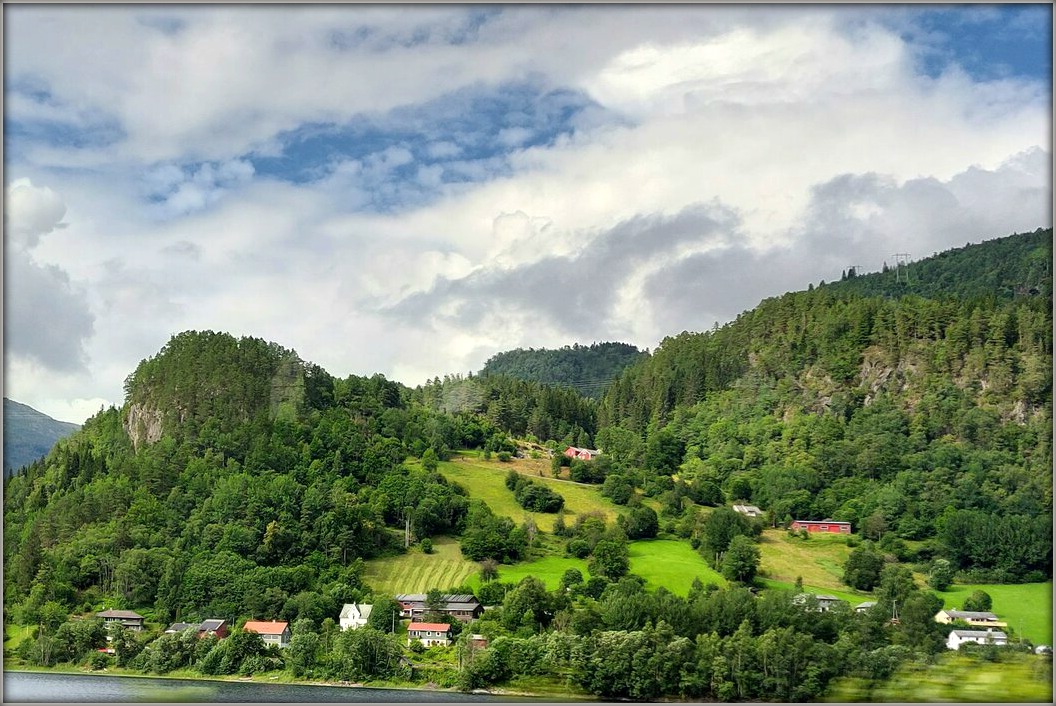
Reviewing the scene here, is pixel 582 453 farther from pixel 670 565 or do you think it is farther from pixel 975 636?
pixel 975 636

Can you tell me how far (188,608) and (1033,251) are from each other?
67034 millimetres

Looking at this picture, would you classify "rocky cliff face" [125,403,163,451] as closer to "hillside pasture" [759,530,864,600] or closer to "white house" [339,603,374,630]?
"white house" [339,603,374,630]

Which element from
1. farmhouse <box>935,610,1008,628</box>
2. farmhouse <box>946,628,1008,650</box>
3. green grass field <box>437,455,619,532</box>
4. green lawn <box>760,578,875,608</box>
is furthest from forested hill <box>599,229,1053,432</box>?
farmhouse <box>946,628,1008,650</box>

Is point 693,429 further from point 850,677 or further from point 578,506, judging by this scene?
point 850,677

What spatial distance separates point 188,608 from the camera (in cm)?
4125

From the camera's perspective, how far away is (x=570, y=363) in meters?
120

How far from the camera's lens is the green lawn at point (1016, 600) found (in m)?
36.2

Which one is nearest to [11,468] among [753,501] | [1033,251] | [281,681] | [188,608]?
[188,608]

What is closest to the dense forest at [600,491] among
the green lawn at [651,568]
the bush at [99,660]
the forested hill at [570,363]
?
the bush at [99,660]

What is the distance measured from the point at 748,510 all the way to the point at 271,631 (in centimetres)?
2509

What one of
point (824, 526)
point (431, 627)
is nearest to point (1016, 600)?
point (824, 526)

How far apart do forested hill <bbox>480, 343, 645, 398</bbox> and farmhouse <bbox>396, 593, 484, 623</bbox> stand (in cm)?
7074

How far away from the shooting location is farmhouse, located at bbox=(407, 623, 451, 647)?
36688 mm

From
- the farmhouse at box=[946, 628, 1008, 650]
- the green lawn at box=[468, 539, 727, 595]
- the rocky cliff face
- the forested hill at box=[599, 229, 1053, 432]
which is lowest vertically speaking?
the farmhouse at box=[946, 628, 1008, 650]
